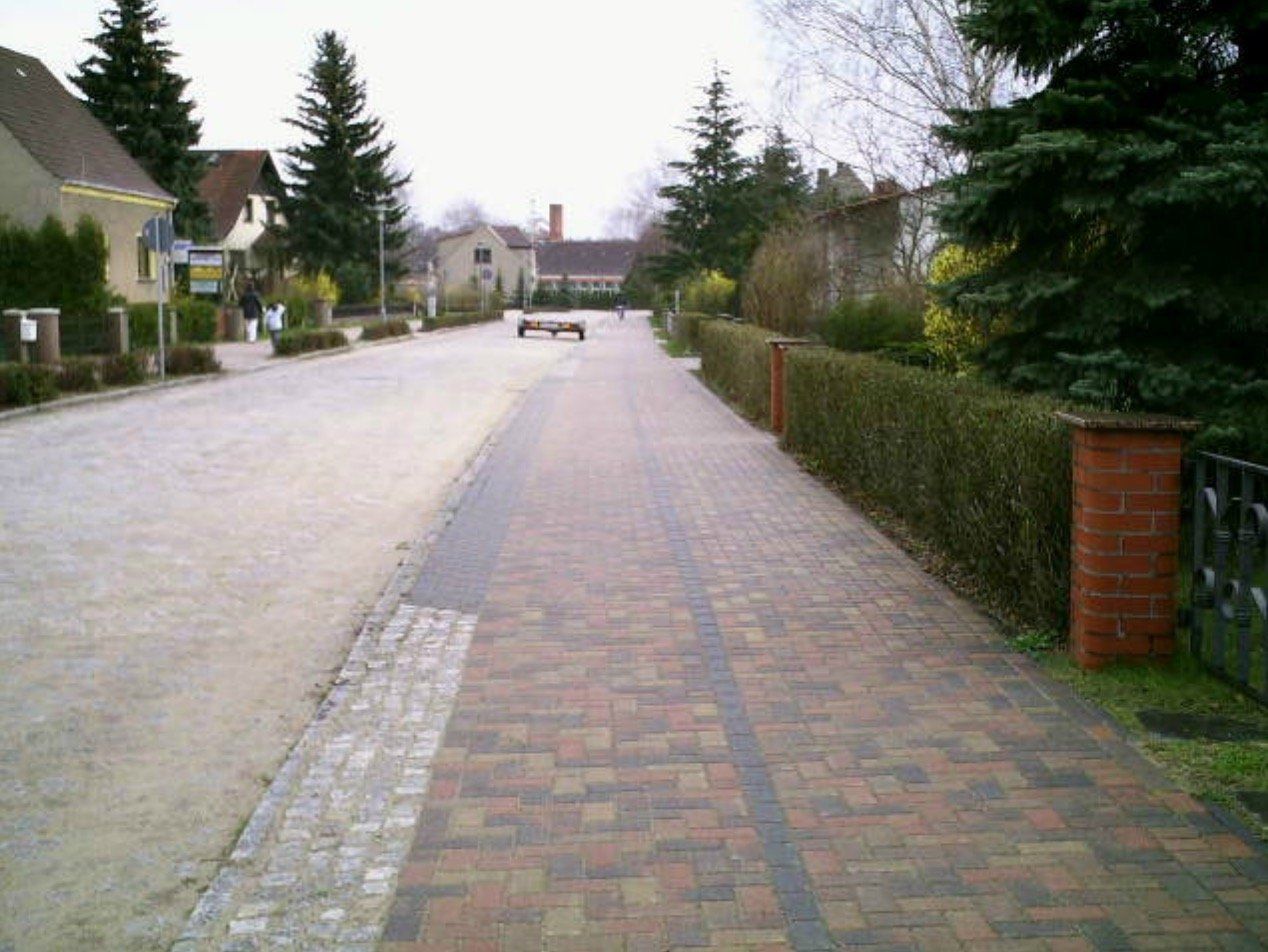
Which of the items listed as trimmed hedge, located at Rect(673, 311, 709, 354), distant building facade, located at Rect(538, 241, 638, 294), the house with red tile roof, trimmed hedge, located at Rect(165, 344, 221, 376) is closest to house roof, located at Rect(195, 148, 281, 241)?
the house with red tile roof

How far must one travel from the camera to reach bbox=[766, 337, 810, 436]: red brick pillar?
16.4 metres

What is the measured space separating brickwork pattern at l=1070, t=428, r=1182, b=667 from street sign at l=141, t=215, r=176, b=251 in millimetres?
23012

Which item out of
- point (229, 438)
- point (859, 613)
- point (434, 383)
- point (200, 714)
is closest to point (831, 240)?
point (434, 383)

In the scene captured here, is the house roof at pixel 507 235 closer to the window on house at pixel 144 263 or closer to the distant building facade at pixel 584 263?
the distant building facade at pixel 584 263

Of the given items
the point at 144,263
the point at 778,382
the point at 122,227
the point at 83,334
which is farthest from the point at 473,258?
the point at 778,382

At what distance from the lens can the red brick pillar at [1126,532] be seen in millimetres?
5742

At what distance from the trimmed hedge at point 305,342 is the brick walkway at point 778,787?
28.0 meters

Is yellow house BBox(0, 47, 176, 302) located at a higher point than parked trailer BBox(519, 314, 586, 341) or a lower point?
higher

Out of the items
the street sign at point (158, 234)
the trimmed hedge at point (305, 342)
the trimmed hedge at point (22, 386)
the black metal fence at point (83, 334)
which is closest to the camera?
the trimmed hedge at point (22, 386)

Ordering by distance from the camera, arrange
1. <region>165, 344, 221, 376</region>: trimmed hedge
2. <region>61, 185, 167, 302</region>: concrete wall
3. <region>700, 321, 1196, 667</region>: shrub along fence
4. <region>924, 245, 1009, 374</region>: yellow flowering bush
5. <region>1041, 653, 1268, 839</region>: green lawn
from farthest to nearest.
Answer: <region>61, 185, 167, 302</region>: concrete wall → <region>165, 344, 221, 376</region>: trimmed hedge → <region>924, 245, 1009, 374</region>: yellow flowering bush → <region>700, 321, 1196, 667</region>: shrub along fence → <region>1041, 653, 1268, 839</region>: green lawn

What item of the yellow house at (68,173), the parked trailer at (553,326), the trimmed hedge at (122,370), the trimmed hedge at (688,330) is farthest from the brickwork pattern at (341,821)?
the parked trailer at (553,326)

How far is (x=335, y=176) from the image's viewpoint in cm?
6644

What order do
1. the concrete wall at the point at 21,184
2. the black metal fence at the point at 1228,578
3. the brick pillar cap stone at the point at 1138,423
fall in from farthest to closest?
1. the concrete wall at the point at 21,184
2. the brick pillar cap stone at the point at 1138,423
3. the black metal fence at the point at 1228,578

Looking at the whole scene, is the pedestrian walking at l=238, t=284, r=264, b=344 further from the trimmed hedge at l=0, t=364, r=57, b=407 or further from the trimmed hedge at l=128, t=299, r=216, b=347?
the trimmed hedge at l=0, t=364, r=57, b=407
